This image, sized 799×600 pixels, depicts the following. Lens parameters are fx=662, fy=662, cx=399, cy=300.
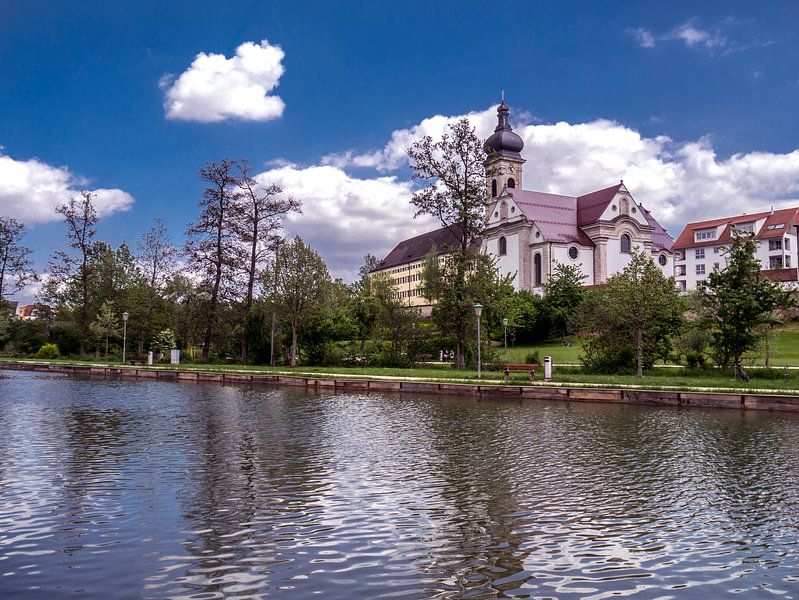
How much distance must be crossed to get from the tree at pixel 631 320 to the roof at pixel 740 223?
59.3 meters

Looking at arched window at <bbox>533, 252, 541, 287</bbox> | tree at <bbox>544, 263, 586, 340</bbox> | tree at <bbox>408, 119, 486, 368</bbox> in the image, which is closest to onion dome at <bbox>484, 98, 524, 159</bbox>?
arched window at <bbox>533, 252, 541, 287</bbox>

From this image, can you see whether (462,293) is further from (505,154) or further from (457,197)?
(505,154)

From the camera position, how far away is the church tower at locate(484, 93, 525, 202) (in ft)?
355

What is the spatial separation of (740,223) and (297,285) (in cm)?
7420

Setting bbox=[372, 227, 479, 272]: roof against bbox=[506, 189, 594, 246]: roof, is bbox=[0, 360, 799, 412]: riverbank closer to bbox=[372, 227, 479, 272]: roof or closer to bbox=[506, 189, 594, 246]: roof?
bbox=[506, 189, 594, 246]: roof

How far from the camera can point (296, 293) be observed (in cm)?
4403

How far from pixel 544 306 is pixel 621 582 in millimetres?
59644

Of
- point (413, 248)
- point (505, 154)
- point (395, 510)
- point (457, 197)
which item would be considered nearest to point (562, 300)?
point (457, 197)

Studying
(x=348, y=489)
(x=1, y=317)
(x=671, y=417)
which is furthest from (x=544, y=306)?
(x=348, y=489)

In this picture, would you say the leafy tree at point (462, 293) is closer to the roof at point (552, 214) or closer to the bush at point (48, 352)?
the bush at point (48, 352)

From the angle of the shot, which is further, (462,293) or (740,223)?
(740,223)

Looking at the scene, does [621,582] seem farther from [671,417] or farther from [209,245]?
[209,245]

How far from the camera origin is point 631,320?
31016mm

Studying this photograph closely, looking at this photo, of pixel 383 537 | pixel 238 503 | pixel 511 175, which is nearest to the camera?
pixel 383 537
